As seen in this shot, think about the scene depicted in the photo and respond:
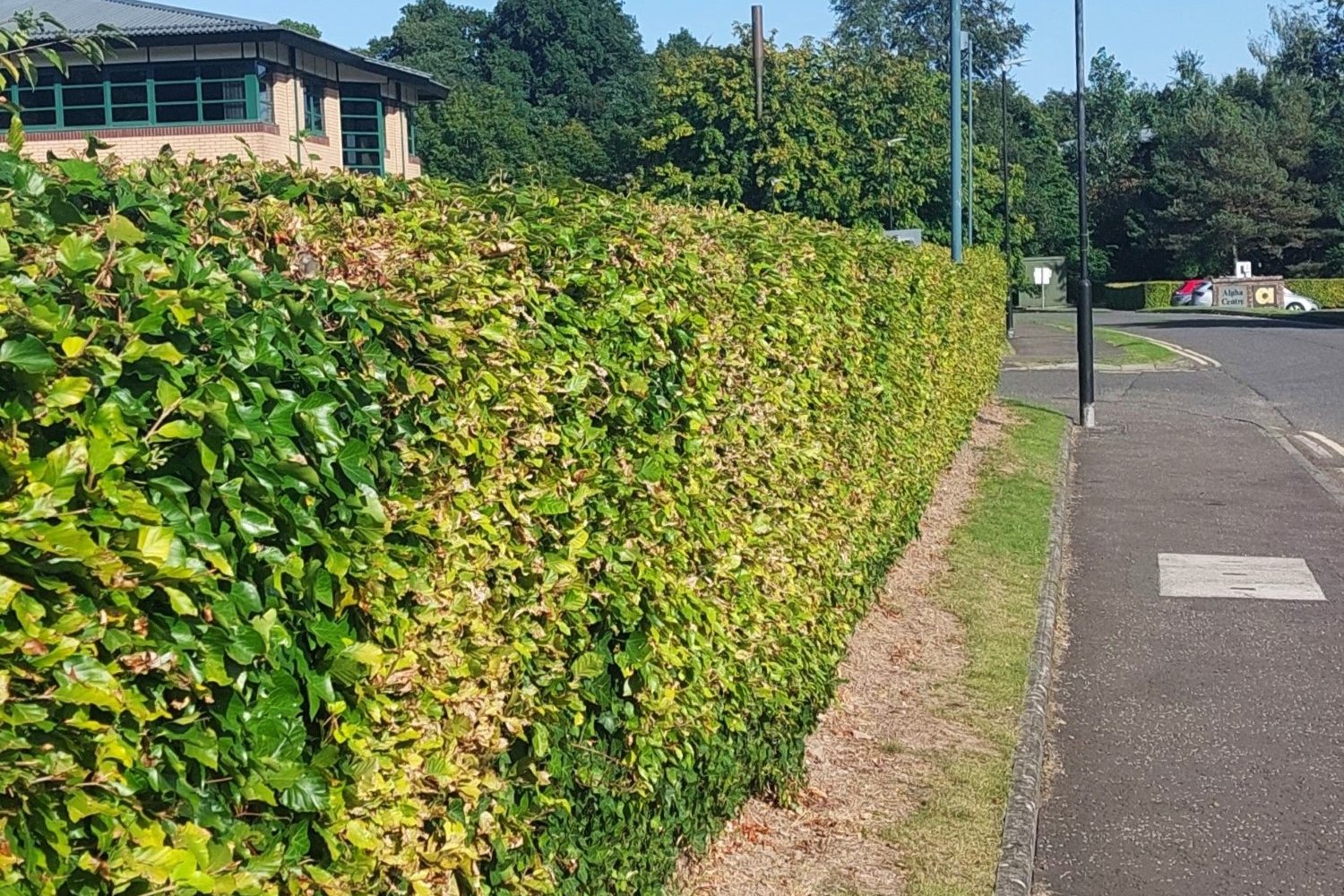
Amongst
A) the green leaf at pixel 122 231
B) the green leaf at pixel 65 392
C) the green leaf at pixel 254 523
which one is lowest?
the green leaf at pixel 254 523

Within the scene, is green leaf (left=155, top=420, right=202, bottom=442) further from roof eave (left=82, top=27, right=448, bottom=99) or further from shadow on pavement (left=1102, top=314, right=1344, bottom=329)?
shadow on pavement (left=1102, top=314, right=1344, bottom=329)

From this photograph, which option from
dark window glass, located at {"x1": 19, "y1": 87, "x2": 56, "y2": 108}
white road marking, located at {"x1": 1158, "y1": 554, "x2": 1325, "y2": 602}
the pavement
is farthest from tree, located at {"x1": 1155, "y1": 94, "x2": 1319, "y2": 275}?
white road marking, located at {"x1": 1158, "y1": 554, "x2": 1325, "y2": 602}

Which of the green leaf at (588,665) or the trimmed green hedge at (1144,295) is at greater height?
the trimmed green hedge at (1144,295)

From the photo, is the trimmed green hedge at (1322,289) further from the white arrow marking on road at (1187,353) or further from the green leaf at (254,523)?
the green leaf at (254,523)

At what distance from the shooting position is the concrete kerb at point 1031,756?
5.31 metres

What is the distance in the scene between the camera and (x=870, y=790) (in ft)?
19.7

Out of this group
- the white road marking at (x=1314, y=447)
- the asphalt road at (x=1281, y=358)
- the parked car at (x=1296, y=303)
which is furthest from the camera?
the parked car at (x=1296, y=303)

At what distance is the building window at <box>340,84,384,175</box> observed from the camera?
35906 millimetres

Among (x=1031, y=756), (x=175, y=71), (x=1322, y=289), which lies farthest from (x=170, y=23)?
(x=1322, y=289)

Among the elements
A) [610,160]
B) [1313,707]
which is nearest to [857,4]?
[610,160]

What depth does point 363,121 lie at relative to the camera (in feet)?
122

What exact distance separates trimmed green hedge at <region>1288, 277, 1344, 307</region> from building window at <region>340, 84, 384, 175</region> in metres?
55.4

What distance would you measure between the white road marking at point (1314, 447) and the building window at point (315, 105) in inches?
881

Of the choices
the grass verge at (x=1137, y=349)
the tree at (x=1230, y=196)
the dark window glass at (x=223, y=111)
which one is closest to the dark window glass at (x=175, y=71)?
the dark window glass at (x=223, y=111)
